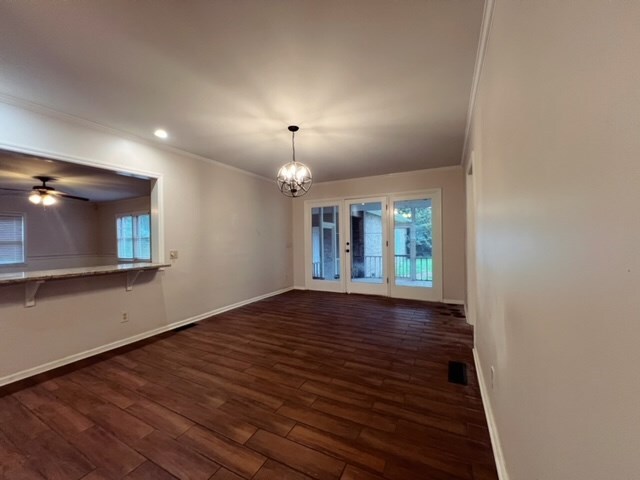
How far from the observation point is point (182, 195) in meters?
3.74

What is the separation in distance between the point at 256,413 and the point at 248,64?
8.51ft

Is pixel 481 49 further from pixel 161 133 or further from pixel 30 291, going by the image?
pixel 30 291

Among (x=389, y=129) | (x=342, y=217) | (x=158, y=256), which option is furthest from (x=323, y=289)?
(x=389, y=129)

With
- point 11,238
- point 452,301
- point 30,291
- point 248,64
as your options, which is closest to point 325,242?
point 452,301

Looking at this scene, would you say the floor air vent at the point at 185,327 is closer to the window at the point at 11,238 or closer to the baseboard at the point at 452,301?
the baseboard at the point at 452,301

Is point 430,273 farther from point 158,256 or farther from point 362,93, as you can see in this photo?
point 158,256

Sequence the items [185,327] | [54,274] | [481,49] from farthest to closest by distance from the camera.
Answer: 1. [185,327]
2. [54,274]
3. [481,49]

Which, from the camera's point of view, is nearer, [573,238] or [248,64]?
[573,238]

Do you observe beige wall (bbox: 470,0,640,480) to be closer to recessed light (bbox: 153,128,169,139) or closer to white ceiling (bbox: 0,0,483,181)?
white ceiling (bbox: 0,0,483,181)

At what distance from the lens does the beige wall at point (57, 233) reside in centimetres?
607

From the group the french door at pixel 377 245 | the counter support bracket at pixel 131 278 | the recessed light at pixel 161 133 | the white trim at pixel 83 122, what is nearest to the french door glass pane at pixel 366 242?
the french door at pixel 377 245

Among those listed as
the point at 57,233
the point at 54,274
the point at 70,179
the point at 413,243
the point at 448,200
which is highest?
the point at 70,179

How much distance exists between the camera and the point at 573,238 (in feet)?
2.07

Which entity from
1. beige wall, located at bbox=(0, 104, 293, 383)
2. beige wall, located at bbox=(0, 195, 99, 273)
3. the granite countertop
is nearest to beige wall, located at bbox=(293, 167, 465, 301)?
beige wall, located at bbox=(0, 104, 293, 383)
